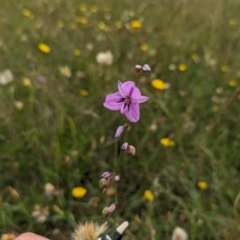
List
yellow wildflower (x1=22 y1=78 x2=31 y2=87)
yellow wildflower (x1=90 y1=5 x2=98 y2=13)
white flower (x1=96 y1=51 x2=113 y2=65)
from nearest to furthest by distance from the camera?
yellow wildflower (x1=22 y1=78 x2=31 y2=87) → white flower (x1=96 y1=51 x2=113 y2=65) → yellow wildflower (x1=90 y1=5 x2=98 y2=13)

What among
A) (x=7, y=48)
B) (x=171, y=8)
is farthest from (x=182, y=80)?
(x=171, y=8)

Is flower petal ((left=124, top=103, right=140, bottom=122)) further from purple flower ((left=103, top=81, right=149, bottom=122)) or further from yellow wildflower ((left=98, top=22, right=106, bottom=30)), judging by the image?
yellow wildflower ((left=98, top=22, right=106, bottom=30))

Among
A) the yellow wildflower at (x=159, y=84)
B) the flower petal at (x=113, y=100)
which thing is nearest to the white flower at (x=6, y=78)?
the yellow wildflower at (x=159, y=84)

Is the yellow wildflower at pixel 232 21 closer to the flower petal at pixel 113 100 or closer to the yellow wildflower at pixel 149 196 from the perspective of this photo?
the yellow wildflower at pixel 149 196

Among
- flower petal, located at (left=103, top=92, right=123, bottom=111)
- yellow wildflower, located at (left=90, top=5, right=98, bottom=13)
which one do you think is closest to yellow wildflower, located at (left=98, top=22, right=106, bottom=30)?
yellow wildflower, located at (left=90, top=5, right=98, bottom=13)

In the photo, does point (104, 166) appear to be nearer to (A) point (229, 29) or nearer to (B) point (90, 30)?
(B) point (90, 30)

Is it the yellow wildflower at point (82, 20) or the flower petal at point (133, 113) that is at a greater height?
the flower petal at point (133, 113)

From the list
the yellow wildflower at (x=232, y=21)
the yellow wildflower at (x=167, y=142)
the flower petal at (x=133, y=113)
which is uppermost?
the flower petal at (x=133, y=113)

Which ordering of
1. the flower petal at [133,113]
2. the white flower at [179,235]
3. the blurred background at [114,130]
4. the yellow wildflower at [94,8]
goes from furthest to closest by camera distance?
the yellow wildflower at [94,8], the blurred background at [114,130], the white flower at [179,235], the flower petal at [133,113]
